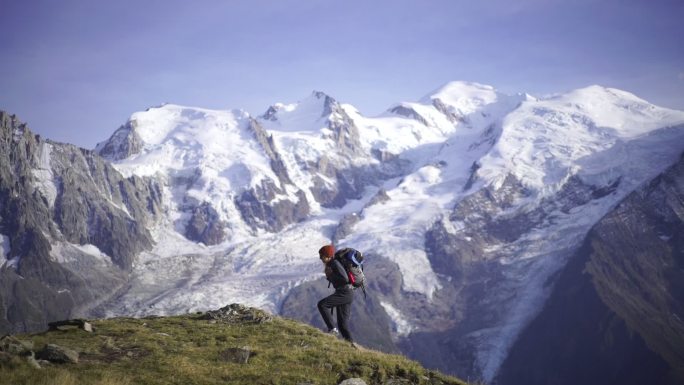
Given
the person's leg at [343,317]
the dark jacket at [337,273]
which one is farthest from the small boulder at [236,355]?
the dark jacket at [337,273]

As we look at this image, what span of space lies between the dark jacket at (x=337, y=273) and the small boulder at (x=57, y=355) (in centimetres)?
1045

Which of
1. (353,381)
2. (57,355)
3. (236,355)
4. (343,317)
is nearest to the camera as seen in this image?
(353,381)

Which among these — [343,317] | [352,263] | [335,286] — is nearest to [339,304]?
[343,317]

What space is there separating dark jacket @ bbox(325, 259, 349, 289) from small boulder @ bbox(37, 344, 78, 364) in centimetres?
1045

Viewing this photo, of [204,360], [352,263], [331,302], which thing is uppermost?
[352,263]

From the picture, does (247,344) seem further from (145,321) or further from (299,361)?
(145,321)

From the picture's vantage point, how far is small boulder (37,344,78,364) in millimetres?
24188

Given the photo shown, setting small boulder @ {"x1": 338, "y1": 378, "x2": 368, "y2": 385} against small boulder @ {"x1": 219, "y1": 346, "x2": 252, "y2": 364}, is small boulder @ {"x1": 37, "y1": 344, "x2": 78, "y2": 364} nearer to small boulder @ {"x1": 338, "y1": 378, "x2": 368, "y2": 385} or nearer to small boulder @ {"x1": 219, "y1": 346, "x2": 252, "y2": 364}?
small boulder @ {"x1": 219, "y1": 346, "x2": 252, "y2": 364}

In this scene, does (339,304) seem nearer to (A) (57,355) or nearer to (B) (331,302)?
(B) (331,302)

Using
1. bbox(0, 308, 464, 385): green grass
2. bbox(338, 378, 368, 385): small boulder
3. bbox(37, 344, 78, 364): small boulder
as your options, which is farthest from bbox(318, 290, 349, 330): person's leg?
bbox(37, 344, 78, 364): small boulder

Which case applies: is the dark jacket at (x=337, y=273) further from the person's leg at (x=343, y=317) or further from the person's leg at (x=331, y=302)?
the person's leg at (x=343, y=317)

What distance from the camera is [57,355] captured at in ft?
79.6

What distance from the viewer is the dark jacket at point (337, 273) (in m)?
27.7

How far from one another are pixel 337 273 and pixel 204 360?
255 inches
